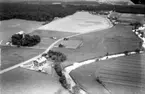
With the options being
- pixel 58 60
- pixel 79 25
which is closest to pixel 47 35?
pixel 79 25

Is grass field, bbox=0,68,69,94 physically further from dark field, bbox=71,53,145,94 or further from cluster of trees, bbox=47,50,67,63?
cluster of trees, bbox=47,50,67,63

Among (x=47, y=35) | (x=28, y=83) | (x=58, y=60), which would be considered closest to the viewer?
(x=28, y=83)

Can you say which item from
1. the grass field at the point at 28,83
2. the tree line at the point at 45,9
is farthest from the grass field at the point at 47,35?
the tree line at the point at 45,9

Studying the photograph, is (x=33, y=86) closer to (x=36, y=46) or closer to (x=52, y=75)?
(x=52, y=75)

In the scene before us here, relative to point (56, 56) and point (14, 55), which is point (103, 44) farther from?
point (14, 55)

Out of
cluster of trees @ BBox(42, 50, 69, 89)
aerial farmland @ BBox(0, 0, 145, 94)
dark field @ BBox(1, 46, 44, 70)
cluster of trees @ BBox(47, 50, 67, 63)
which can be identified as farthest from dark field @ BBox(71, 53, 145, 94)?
dark field @ BBox(1, 46, 44, 70)

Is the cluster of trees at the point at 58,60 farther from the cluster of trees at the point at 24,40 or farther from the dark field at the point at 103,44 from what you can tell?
the cluster of trees at the point at 24,40
